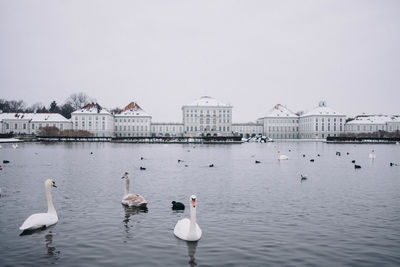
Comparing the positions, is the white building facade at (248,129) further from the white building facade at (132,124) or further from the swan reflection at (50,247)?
the swan reflection at (50,247)

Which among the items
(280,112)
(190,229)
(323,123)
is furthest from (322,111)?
(190,229)

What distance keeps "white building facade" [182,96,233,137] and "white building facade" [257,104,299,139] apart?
1599 centimetres

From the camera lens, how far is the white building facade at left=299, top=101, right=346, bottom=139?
481 ft

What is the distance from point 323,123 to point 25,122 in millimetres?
105023

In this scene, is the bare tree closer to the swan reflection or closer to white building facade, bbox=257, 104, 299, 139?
white building facade, bbox=257, 104, 299, 139

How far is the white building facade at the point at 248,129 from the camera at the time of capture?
6250 inches

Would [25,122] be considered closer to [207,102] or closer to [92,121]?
[92,121]

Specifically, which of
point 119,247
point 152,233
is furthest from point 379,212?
point 119,247

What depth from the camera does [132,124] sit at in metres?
148

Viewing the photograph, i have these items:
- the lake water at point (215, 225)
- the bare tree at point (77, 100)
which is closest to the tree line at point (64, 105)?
the bare tree at point (77, 100)

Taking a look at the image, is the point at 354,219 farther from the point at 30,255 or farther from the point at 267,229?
the point at 30,255

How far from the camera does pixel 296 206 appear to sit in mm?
15336

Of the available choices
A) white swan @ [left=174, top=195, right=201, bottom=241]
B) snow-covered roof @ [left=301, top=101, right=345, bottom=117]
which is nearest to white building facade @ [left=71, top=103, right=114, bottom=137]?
snow-covered roof @ [left=301, top=101, right=345, bottom=117]

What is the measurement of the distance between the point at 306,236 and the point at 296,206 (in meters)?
4.28
